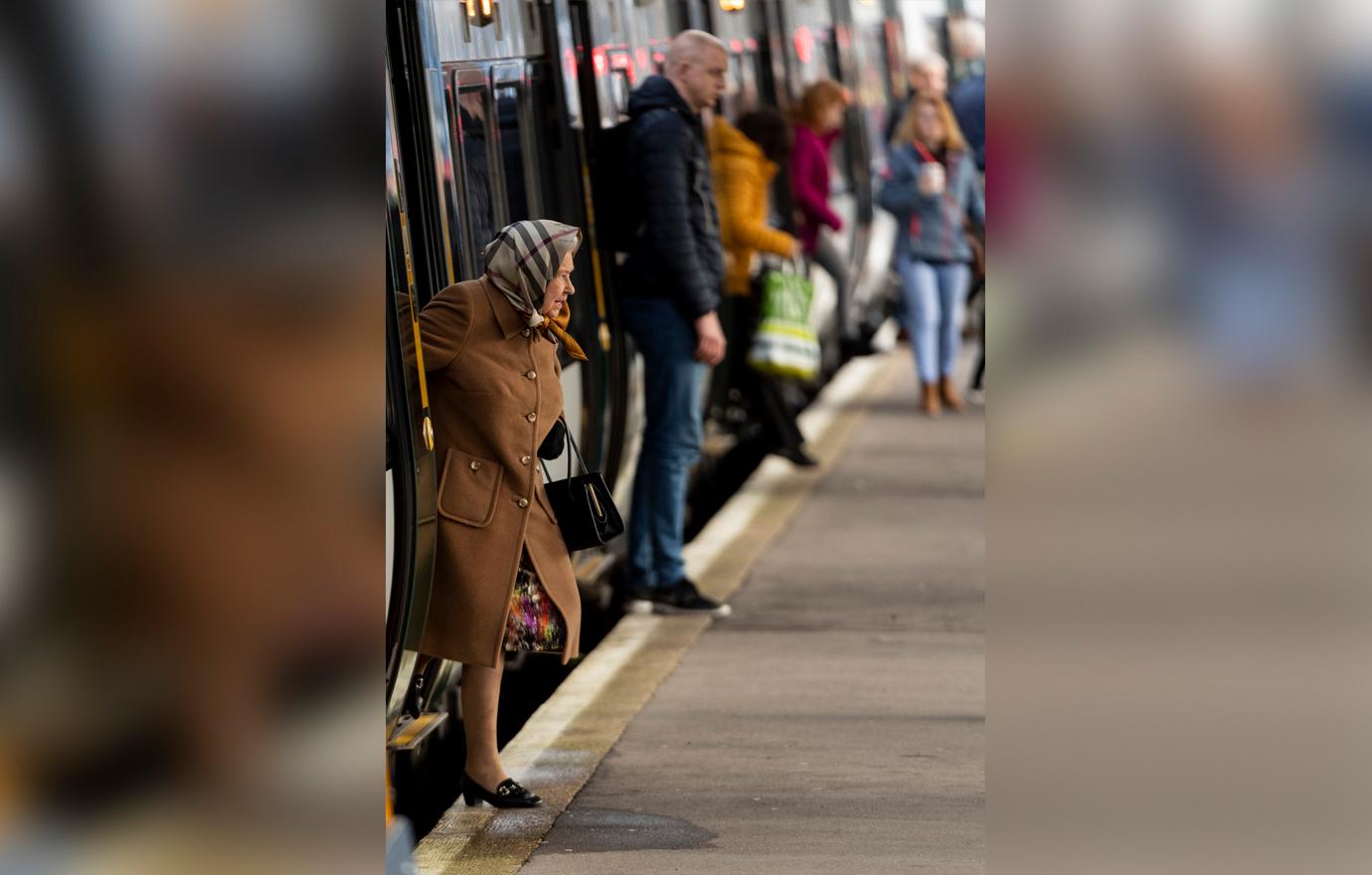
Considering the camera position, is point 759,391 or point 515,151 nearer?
point 515,151

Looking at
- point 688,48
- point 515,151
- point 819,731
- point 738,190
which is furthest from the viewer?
point 738,190

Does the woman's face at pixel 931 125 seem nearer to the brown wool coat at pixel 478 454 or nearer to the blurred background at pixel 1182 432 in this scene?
the brown wool coat at pixel 478 454

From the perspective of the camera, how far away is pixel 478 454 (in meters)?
4.70

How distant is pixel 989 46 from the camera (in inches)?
115

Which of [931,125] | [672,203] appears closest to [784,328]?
[672,203]

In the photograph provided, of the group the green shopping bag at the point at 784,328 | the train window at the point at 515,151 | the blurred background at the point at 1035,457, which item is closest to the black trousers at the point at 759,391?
the green shopping bag at the point at 784,328

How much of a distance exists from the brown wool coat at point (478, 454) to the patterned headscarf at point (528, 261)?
0.05 m

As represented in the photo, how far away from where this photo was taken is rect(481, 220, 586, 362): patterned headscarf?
4.62 metres

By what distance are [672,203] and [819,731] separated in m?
1.93

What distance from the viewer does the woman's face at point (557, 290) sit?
15.2 feet

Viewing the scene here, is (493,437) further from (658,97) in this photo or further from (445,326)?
(658,97)

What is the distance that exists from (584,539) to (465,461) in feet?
1.10

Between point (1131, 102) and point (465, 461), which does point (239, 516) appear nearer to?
point (1131, 102)

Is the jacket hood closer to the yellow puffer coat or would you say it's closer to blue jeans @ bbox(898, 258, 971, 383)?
the yellow puffer coat
